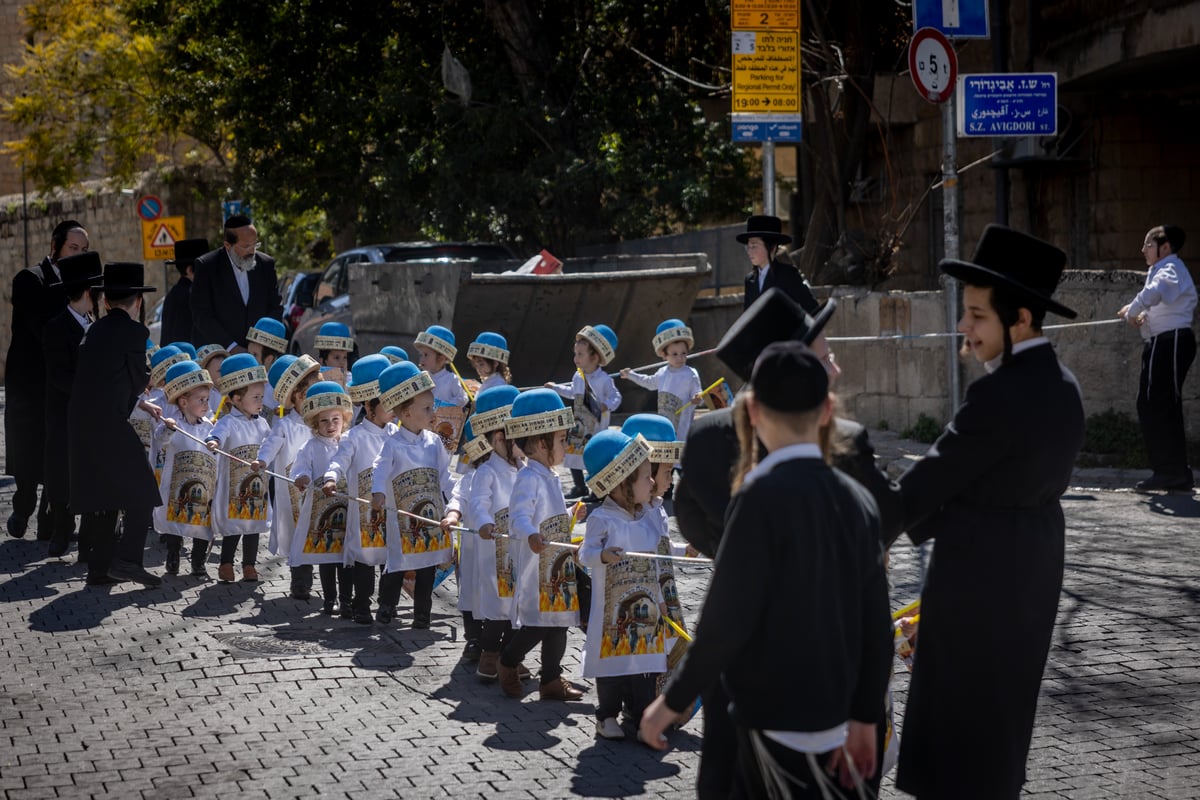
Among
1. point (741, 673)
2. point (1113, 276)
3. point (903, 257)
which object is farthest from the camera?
point (903, 257)

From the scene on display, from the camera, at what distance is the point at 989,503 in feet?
14.1

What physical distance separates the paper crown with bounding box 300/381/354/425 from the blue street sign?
7.86 meters

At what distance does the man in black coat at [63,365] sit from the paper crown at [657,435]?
5.31 m

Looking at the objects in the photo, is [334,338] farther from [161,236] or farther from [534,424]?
[161,236]

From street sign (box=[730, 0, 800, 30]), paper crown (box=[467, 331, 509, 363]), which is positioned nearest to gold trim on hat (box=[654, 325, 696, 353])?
paper crown (box=[467, 331, 509, 363])

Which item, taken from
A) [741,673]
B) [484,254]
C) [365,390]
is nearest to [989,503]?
[741,673]

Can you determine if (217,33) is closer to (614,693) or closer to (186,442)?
(186,442)

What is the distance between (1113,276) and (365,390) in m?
7.36

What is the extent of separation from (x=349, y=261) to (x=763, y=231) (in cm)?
1041

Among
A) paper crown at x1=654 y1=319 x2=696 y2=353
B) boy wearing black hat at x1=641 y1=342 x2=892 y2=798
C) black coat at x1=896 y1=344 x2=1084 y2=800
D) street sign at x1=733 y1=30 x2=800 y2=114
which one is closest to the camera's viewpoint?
boy wearing black hat at x1=641 y1=342 x2=892 y2=798

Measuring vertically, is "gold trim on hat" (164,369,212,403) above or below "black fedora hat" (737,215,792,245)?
below

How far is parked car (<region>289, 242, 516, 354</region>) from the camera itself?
67.4ft

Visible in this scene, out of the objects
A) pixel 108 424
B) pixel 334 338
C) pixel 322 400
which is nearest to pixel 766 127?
pixel 334 338

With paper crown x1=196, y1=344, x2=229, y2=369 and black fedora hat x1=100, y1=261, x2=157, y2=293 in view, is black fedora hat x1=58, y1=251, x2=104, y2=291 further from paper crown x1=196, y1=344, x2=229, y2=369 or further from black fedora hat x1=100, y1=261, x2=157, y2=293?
paper crown x1=196, y1=344, x2=229, y2=369
